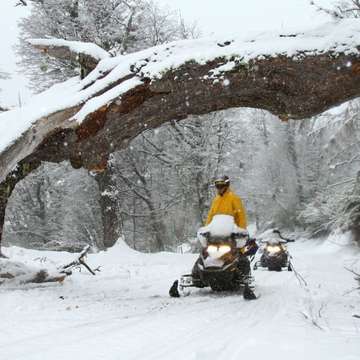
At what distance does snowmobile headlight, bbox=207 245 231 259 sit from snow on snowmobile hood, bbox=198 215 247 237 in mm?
210

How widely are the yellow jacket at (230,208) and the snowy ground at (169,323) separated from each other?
1196 mm

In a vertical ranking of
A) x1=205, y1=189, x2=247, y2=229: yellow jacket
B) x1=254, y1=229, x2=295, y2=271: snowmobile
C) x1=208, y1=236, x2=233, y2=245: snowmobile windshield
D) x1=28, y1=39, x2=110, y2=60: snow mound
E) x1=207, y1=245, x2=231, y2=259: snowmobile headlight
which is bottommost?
x1=254, y1=229, x2=295, y2=271: snowmobile

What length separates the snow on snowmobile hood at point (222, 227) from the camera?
7523 mm

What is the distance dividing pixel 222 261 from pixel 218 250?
0.18 meters

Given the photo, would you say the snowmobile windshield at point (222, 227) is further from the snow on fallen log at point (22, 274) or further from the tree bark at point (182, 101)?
the snow on fallen log at point (22, 274)

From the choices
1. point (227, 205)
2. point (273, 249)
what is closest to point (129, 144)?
point (227, 205)

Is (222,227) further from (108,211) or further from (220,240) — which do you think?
(108,211)

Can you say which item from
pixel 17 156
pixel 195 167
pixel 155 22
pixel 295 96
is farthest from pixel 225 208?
pixel 155 22

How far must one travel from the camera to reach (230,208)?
8180 mm

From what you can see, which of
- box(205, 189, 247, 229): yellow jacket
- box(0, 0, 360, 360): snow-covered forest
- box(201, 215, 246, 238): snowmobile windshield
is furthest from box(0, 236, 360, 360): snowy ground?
box(205, 189, 247, 229): yellow jacket

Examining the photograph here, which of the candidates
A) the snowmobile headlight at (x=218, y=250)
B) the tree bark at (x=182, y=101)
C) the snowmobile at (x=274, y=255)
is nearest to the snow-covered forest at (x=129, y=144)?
the tree bark at (x=182, y=101)

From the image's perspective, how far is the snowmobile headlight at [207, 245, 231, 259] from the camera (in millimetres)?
7312

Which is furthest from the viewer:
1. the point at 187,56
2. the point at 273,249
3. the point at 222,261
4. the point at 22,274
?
the point at 273,249

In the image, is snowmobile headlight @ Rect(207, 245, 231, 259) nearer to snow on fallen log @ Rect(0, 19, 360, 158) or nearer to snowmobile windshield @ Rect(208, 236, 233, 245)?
snowmobile windshield @ Rect(208, 236, 233, 245)
